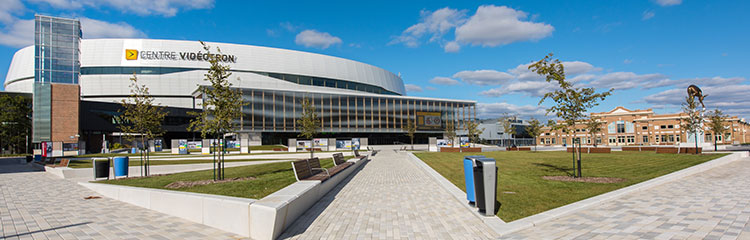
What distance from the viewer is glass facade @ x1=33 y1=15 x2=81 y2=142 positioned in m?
47.4

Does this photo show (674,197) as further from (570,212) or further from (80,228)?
(80,228)

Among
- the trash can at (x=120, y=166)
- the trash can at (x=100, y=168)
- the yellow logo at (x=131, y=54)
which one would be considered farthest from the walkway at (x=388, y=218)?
the yellow logo at (x=131, y=54)

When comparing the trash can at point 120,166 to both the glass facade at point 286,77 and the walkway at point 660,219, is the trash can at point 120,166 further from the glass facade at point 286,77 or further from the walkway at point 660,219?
the glass facade at point 286,77

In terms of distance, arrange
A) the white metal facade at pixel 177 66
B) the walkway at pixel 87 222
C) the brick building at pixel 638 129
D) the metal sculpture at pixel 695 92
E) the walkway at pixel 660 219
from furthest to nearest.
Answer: the brick building at pixel 638 129, the white metal facade at pixel 177 66, the metal sculpture at pixel 695 92, the walkway at pixel 87 222, the walkway at pixel 660 219

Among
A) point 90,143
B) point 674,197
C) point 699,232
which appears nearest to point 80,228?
point 699,232

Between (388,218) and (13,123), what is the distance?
229ft

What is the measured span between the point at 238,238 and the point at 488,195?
4307 mm

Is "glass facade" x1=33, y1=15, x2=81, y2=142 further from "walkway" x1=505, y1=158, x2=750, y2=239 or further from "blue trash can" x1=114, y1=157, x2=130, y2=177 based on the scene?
"walkway" x1=505, y1=158, x2=750, y2=239

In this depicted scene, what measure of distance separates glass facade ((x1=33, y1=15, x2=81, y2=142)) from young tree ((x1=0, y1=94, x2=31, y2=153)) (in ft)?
25.0

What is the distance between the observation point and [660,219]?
5898 millimetres

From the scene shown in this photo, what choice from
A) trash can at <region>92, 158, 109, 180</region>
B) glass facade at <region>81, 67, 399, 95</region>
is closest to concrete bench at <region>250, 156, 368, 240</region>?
trash can at <region>92, 158, 109, 180</region>

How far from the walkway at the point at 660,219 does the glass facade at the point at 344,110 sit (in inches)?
2338

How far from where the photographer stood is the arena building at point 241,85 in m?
55.4

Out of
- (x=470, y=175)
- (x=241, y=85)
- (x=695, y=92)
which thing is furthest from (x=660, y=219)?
(x=241, y=85)
